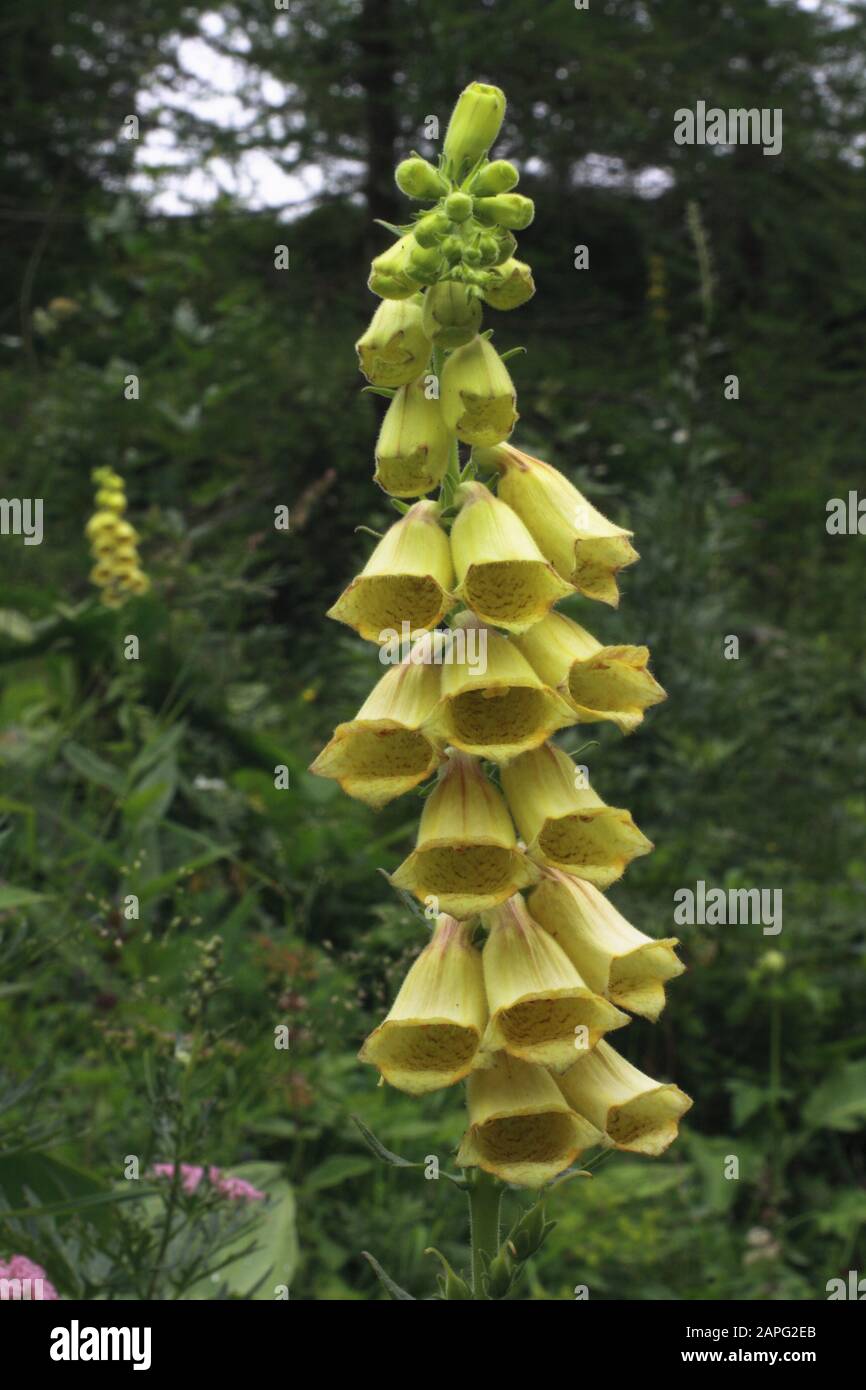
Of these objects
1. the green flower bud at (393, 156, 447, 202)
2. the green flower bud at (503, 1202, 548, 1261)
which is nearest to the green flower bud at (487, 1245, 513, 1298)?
the green flower bud at (503, 1202, 548, 1261)

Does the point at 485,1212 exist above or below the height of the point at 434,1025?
below

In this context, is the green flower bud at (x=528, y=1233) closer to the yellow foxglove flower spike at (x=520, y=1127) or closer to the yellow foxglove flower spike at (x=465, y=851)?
the yellow foxglove flower spike at (x=520, y=1127)

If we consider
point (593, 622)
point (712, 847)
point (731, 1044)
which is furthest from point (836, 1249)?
point (593, 622)

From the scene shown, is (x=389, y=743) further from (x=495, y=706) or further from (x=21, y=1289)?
(x=21, y=1289)

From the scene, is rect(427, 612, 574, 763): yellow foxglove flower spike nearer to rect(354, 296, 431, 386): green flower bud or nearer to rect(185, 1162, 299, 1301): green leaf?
rect(354, 296, 431, 386): green flower bud

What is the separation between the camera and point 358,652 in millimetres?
4773

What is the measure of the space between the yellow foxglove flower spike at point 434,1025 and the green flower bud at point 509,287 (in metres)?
0.73

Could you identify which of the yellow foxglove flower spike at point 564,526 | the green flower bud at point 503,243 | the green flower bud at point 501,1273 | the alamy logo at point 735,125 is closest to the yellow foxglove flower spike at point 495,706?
the yellow foxglove flower spike at point 564,526

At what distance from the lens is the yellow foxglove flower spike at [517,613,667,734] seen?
1480 mm

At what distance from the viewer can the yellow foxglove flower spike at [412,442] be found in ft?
4.94

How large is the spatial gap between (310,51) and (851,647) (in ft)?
14.3
